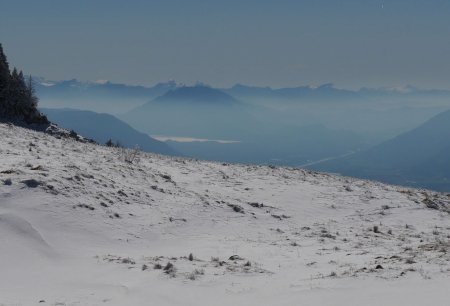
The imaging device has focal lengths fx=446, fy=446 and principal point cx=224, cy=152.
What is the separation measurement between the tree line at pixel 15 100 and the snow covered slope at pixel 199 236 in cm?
1458

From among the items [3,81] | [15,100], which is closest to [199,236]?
[15,100]

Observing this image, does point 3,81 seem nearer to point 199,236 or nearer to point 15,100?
point 15,100

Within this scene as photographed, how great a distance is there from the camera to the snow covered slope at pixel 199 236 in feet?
37.3

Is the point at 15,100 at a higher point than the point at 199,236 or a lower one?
higher

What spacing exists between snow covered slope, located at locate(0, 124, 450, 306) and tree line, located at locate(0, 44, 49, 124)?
47.8 ft

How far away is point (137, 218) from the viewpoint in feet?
68.0

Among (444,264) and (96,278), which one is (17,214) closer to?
(96,278)

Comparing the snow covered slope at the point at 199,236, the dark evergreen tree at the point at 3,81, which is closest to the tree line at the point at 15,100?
the dark evergreen tree at the point at 3,81

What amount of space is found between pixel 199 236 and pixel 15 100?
119 feet

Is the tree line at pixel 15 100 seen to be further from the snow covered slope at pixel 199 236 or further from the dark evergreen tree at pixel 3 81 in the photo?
the snow covered slope at pixel 199 236

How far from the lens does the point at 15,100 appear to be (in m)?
48.0

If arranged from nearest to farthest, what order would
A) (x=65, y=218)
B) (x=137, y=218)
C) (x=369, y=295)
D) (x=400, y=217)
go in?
(x=369, y=295)
(x=65, y=218)
(x=137, y=218)
(x=400, y=217)

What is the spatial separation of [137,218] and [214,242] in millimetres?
4061

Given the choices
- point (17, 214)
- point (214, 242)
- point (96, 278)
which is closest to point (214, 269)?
point (96, 278)
